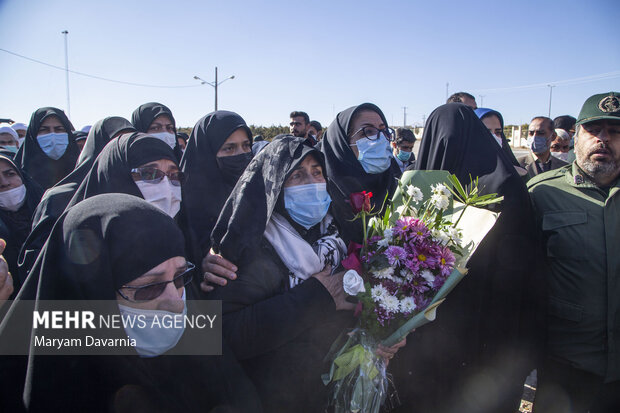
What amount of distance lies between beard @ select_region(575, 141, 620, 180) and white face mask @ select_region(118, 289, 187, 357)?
2439 mm

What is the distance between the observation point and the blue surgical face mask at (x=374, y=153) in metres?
3.37

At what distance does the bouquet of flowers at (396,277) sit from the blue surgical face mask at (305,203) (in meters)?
0.28

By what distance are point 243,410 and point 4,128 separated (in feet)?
24.1

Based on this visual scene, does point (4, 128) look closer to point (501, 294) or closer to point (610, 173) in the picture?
point (501, 294)

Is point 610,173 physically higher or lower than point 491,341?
higher

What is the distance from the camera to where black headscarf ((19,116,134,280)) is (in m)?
2.25

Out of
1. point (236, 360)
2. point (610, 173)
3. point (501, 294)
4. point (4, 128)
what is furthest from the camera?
point (4, 128)

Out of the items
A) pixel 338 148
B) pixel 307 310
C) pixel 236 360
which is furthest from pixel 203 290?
pixel 338 148

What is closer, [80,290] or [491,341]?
[80,290]

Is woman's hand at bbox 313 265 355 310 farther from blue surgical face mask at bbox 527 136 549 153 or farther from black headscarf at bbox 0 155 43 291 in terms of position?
blue surgical face mask at bbox 527 136 549 153

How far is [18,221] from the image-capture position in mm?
3252

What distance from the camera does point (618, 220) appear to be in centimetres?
215

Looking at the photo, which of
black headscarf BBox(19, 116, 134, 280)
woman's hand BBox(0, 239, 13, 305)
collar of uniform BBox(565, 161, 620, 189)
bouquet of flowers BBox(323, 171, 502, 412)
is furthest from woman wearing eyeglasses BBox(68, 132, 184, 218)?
collar of uniform BBox(565, 161, 620, 189)

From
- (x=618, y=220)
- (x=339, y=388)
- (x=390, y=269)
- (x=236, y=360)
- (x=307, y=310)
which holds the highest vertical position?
(x=618, y=220)
